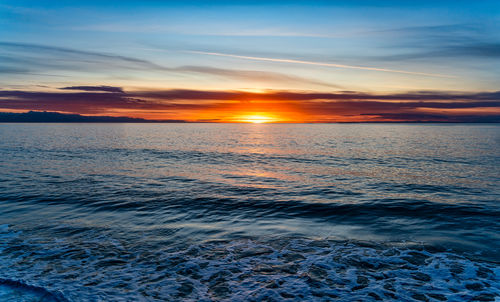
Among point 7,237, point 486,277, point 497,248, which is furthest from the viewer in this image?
point 7,237

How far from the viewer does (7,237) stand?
12.3 meters

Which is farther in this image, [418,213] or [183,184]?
[183,184]

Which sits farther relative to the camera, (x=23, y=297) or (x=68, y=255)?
(x=68, y=255)

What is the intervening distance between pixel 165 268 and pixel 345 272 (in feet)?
19.1

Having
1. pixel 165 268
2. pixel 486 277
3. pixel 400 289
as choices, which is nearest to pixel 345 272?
pixel 400 289

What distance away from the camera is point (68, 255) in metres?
10.5

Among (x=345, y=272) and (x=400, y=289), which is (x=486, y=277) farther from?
(x=345, y=272)

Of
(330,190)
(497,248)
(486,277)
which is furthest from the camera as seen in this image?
(330,190)

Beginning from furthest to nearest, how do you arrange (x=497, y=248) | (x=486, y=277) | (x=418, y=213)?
1. (x=418, y=213)
2. (x=497, y=248)
3. (x=486, y=277)

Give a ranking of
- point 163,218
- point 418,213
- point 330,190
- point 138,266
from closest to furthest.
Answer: point 138,266 < point 163,218 < point 418,213 < point 330,190

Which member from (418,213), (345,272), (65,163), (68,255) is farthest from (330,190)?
(65,163)

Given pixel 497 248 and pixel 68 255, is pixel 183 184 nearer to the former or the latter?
pixel 68 255

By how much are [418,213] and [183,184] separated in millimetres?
16835

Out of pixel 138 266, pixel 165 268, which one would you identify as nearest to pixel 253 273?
pixel 165 268
